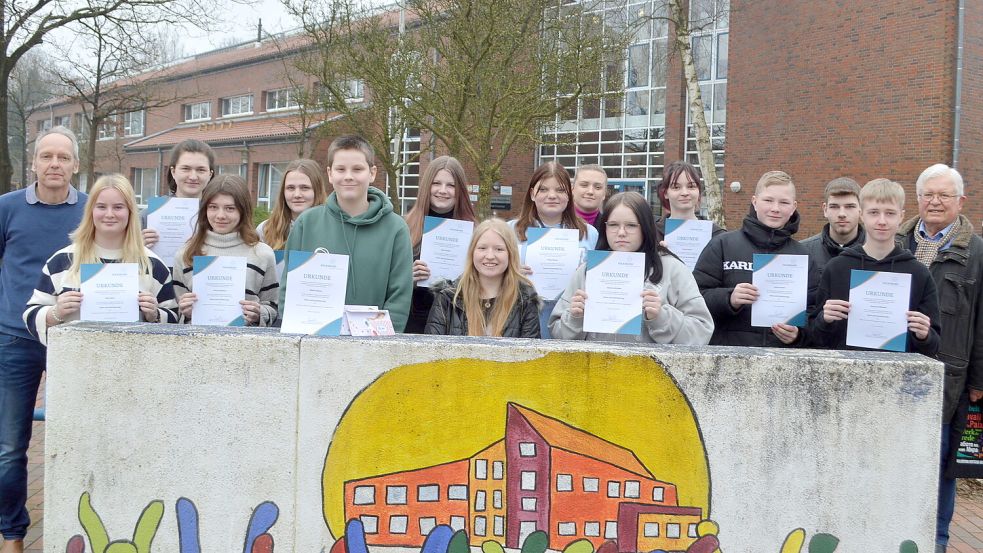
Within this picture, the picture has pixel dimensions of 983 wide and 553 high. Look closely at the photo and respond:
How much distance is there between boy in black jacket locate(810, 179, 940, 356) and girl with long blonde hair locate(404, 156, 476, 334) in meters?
2.09

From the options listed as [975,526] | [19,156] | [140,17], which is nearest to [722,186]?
[140,17]

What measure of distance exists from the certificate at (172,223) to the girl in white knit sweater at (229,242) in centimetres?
37

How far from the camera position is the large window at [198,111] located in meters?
48.0

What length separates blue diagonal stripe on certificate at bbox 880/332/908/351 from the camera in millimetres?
3836

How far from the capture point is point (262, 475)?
316 cm

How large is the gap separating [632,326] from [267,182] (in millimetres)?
38638

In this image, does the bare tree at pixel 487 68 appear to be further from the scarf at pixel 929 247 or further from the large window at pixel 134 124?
the large window at pixel 134 124

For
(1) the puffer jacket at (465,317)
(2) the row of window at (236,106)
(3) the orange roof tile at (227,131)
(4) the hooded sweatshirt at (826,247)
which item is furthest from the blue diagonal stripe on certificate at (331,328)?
(2) the row of window at (236,106)

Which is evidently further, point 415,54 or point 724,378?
point 415,54

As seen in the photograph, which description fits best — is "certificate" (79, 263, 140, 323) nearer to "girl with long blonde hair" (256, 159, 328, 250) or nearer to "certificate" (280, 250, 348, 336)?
"certificate" (280, 250, 348, 336)

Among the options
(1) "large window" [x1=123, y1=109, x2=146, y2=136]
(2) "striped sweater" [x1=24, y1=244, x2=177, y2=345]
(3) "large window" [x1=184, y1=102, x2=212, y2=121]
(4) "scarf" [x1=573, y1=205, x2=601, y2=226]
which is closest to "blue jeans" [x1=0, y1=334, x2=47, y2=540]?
(2) "striped sweater" [x1=24, y1=244, x2=177, y2=345]

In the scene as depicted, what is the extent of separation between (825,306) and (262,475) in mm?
2802

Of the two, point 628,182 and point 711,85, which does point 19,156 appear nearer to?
point 628,182

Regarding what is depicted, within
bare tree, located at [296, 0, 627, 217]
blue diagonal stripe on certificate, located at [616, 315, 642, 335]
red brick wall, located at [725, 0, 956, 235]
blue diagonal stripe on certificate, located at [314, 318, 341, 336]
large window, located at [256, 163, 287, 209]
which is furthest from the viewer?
large window, located at [256, 163, 287, 209]
